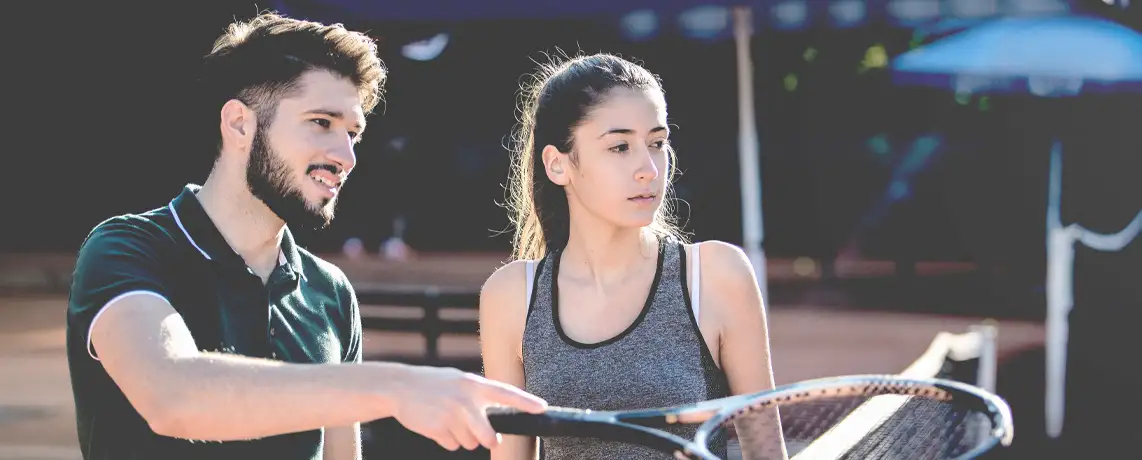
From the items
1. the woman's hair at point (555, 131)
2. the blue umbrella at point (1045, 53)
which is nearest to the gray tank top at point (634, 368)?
the woman's hair at point (555, 131)

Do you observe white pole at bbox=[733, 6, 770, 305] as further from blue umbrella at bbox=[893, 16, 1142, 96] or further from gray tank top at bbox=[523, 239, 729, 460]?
gray tank top at bbox=[523, 239, 729, 460]

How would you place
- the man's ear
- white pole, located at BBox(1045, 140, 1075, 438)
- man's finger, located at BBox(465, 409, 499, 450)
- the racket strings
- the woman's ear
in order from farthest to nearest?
1. white pole, located at BBox(1045, 140, 1075, 438)
2. the woman's ear
3. the racket strings
4. the man's ear
5. man's finger, located at BBox(465, 409, 499, 450)

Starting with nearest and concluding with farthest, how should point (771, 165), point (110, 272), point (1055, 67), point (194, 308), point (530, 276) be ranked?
point (110, 272) → point (194, 308) → point (530, 276) → point (1055, 67) → point (771, 165)

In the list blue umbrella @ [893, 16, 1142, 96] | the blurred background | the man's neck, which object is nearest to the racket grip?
the man's neck

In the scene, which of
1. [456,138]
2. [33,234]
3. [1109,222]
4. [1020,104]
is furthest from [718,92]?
[33,234]

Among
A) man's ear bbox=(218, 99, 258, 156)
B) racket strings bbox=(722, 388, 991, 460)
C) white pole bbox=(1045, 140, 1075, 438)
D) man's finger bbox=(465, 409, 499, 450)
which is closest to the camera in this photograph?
man's finger bbox=(465, 409, 499, 450)

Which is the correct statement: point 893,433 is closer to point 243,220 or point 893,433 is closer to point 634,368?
point 634,368

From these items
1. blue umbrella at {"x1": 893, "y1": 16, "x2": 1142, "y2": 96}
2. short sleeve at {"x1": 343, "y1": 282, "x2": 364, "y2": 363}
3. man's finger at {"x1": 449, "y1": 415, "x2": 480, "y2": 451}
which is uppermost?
blue umbrella at {"x1": 893, "y1": 16, "x2": 1142, "y2": 96}

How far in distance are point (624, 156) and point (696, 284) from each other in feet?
1.04

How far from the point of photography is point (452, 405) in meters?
1.55

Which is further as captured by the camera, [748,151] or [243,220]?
[748,151]

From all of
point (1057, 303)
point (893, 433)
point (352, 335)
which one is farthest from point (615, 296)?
point (1057, 303)

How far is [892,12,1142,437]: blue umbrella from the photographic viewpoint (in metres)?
6.13

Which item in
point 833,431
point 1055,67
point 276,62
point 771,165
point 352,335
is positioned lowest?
point 833,431
